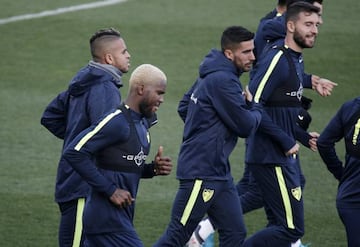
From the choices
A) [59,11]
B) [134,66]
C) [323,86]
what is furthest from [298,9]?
[59,11]

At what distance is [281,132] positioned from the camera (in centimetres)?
875

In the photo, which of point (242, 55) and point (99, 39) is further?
point (242, 55)

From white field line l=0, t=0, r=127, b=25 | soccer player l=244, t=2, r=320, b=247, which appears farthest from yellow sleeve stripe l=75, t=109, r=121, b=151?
white field line l=0, t=0, r=127, b=25

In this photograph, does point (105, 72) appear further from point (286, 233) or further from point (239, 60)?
point (286, 233)

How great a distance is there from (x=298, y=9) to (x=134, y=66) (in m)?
8.27

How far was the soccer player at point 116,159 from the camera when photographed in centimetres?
730

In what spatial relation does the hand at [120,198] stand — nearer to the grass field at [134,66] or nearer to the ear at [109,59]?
the ear at [109,59]

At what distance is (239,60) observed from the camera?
330 inches

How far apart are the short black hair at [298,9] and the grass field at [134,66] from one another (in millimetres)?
2314

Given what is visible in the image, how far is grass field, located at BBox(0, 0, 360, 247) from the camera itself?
35.2 ft

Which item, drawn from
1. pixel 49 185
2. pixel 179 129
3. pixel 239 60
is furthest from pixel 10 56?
pixel 239 60

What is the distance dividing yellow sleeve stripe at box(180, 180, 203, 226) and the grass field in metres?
1.53

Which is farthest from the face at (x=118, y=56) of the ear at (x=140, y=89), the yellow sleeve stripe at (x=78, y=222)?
the yellow sleeve stripe at (x=78, y=222)

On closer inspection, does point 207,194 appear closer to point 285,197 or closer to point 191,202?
point 191,202
